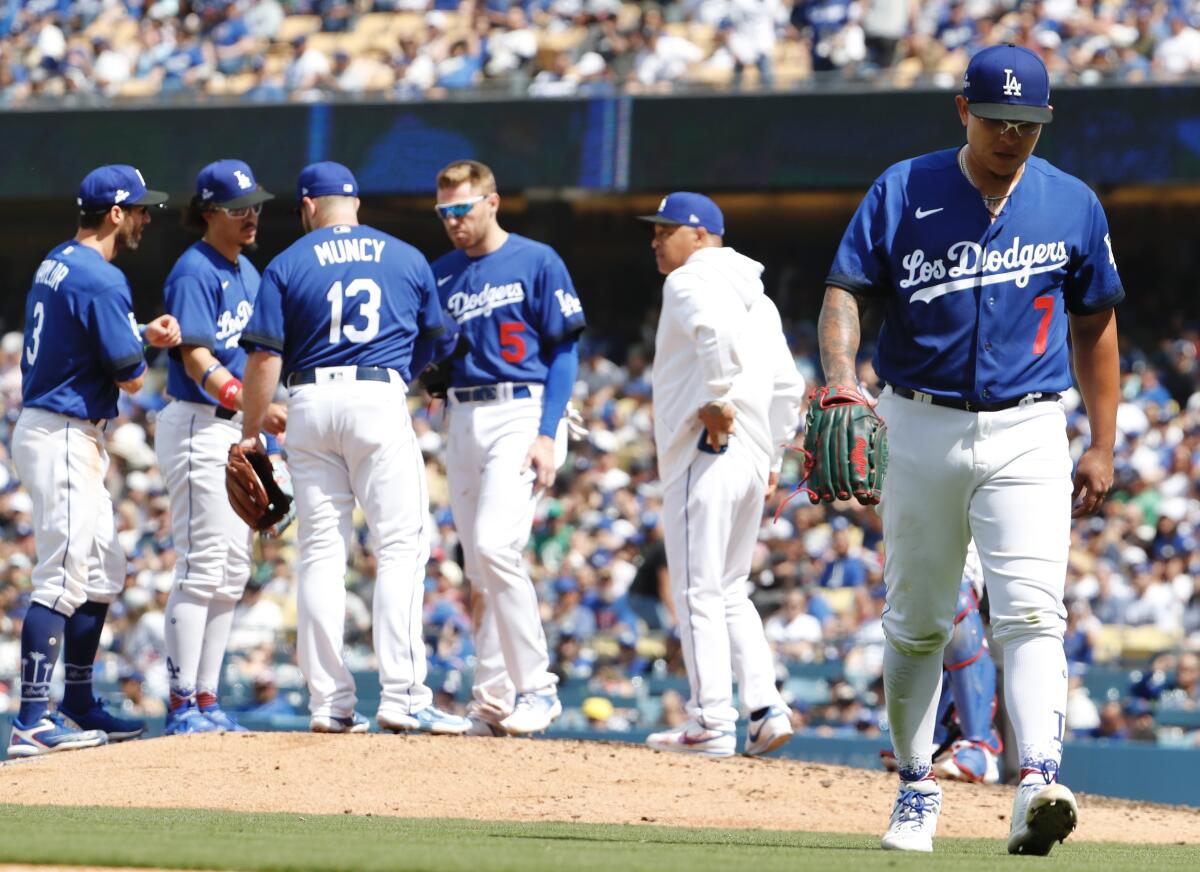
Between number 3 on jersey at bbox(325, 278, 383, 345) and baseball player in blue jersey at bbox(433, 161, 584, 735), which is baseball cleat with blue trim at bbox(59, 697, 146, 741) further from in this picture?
number 3 on jersey at bbox(325, 278, 383, 345)

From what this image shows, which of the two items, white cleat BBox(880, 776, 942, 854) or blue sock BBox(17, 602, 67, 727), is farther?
blue sock BBox(17, 602, 67, 727)

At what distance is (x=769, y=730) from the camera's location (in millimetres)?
7199

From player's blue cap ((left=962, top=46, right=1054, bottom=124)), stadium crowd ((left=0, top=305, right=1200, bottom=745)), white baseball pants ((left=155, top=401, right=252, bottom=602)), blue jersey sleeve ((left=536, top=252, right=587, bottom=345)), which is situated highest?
player's blue cap ((left=962, top=46, right=1054, bottom=124))

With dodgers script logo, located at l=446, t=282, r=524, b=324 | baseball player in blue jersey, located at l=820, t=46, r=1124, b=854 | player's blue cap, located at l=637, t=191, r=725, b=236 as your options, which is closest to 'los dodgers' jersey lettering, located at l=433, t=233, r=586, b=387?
dodgers script logo, located at l=446, t=282, r=524, b=324

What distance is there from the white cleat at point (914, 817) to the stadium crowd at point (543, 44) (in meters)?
13.4

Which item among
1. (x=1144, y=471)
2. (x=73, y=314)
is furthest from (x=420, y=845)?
(x=1144, y=471)

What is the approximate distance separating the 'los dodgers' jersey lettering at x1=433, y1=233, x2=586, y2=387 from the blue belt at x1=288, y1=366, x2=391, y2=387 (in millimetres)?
489

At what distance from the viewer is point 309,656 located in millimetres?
6938

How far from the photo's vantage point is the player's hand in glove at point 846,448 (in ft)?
14.8

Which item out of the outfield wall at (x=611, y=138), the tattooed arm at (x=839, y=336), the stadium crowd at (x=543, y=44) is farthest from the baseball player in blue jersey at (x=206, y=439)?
the stadium crowd at (x=543, y=44)

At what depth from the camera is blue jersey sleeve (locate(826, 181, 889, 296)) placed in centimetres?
477

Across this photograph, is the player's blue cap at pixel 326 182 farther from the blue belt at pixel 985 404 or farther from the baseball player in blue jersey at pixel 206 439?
the blue belt at pixel 985 404

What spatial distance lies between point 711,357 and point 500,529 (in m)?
1.06

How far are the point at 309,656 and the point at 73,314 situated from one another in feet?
5.42
